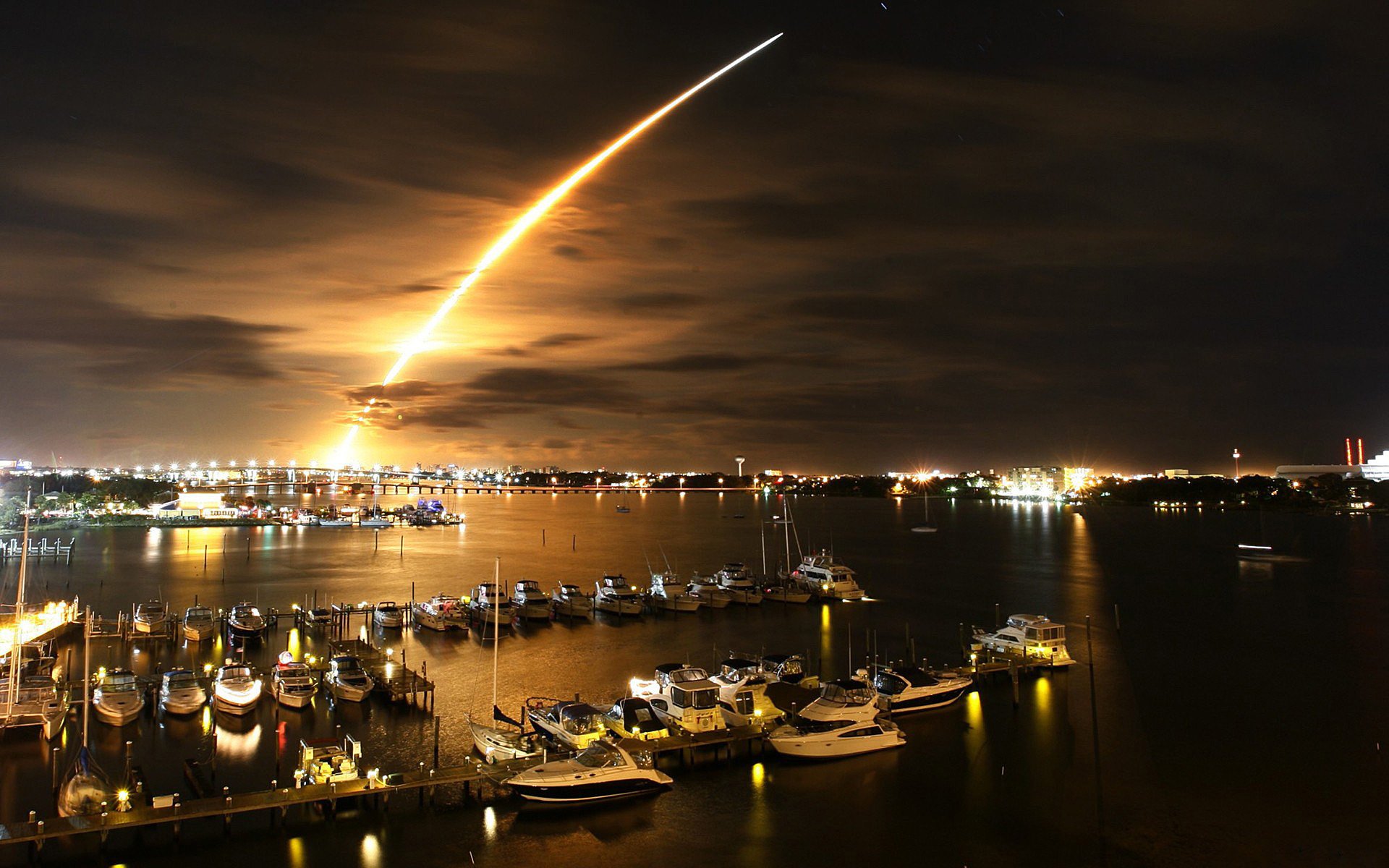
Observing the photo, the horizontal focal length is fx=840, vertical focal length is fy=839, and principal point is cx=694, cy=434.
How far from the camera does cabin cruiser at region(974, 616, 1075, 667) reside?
79.6 feet

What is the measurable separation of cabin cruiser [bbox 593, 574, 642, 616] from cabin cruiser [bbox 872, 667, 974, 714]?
14.1 meters

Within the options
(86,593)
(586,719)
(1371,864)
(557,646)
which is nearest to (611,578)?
(557,646)

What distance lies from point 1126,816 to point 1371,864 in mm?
3385

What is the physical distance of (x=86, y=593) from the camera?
123 ft

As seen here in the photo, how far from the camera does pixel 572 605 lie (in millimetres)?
33125

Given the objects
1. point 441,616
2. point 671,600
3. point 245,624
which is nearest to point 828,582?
point 671,600

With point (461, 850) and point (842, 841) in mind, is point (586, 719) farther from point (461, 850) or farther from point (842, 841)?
point (842, 841)

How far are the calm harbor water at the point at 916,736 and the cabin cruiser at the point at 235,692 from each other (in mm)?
410

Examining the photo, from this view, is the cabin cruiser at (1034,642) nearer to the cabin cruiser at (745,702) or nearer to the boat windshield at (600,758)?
the cabin cruiser at (745,702)

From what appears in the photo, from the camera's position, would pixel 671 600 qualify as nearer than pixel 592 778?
No

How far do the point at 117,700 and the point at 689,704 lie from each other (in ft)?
40.0

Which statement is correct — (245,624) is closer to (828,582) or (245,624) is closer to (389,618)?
(389,618)

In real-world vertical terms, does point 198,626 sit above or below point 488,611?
above

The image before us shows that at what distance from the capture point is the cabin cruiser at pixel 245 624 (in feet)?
88.6
